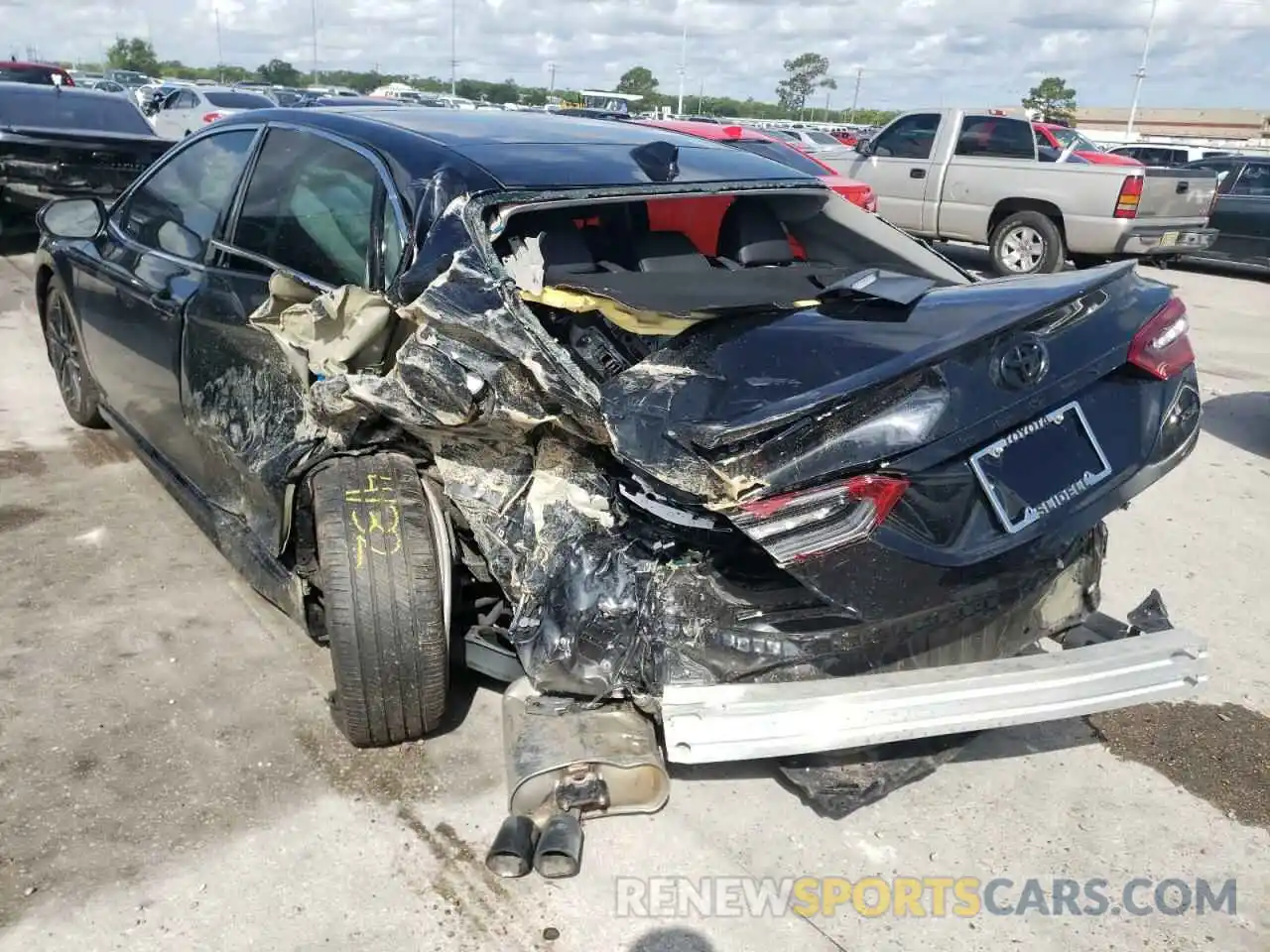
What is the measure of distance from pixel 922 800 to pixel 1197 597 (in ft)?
6.69

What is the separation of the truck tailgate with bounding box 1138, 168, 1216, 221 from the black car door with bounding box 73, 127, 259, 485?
33.8 feet

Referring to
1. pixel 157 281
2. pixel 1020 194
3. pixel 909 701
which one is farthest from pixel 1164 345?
pixel 1020 194

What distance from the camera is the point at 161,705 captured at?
3.22 metres

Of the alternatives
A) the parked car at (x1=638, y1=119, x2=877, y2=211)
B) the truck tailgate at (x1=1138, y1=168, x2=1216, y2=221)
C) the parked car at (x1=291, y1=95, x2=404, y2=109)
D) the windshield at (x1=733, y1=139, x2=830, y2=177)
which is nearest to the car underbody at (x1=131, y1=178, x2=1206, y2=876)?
the parked car at (x1=291, y1=95, x2=404, y2=109)

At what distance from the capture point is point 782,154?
10.9 meters

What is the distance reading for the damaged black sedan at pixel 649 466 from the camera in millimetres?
2275

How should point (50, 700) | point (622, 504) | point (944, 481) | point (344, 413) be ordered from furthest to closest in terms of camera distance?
1. point (50, 700)
2. point (344, 413)
3. point (622, 504)
4. point (944, 481)

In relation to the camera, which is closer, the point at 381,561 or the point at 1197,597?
the point at 381,561

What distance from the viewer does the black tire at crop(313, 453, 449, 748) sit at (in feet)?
9.04

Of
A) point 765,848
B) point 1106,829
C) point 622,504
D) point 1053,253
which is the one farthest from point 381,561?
point 1053,253

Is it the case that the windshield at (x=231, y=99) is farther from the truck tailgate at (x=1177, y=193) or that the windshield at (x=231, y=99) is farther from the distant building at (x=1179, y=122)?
the distant building at (x=1179, y=122)

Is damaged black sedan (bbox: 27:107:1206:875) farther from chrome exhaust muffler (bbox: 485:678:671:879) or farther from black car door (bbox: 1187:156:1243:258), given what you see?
black car door (bbox: 1187:156:1243:258)

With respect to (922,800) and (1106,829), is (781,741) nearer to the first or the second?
(922,800)

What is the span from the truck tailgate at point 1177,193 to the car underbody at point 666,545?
9.96m
